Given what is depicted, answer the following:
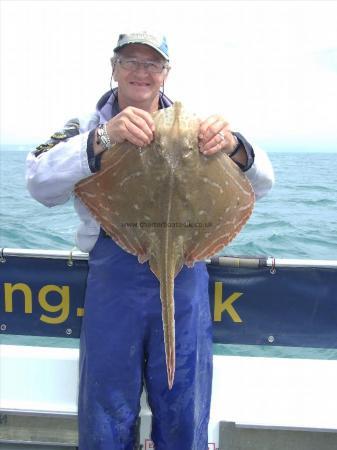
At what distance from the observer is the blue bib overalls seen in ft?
8.21

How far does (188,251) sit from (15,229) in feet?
26.3

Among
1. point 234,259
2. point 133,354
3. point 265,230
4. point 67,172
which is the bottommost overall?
point 133,354

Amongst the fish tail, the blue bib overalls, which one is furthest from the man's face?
the fish tail

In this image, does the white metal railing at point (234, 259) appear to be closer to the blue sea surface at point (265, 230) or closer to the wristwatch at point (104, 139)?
the wristwatch at point (104, 139)

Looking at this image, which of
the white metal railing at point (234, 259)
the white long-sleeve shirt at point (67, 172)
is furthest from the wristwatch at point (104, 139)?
the white metal railing at point (234, 259)

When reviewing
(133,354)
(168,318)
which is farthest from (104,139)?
(133,354)

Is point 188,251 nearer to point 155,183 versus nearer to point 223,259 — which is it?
point 155,183

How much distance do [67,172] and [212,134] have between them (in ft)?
2.28

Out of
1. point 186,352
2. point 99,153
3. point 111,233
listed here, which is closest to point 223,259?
point 186,352

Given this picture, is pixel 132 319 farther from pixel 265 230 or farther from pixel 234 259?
pixel 265 230

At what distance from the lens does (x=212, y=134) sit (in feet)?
6.82

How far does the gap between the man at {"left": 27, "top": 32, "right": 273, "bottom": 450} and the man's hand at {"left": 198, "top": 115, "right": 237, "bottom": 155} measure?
A: 0.70 feet

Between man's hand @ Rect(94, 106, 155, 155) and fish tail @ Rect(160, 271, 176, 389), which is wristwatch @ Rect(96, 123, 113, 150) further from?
fish tail @ Rect(160, 271, 176, 389)

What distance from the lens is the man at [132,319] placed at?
243cm
